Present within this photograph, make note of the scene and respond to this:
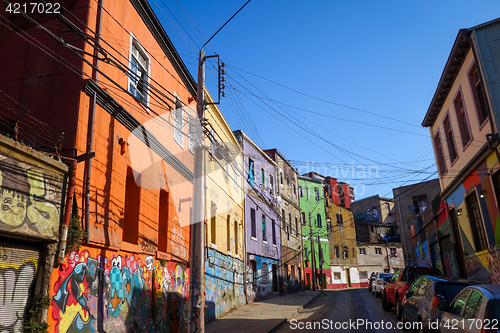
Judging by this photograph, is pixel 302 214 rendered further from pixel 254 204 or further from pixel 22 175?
pixel 22 175

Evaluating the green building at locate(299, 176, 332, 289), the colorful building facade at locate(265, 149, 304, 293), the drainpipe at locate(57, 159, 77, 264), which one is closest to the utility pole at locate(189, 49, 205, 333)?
the drainpipe at locate(57, 159, 77, 264)

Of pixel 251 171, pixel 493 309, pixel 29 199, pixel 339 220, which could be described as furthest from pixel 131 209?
pixel 339 220

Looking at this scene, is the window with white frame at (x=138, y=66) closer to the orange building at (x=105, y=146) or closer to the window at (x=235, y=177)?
the orange building at (x=105, y=146)

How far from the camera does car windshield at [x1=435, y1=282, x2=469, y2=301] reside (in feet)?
25.5

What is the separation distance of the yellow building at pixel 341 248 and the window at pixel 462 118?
1183 inches

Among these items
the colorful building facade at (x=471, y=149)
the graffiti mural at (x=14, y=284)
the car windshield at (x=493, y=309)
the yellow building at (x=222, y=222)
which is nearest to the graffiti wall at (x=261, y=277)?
the yellow building at (x=222, y=222)

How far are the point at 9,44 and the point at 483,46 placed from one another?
14.4 m

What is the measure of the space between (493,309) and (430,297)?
305 cm

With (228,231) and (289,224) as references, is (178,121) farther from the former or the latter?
(289,224)

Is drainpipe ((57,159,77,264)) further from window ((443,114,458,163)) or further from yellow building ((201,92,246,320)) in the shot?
window ((443,114,458,163))

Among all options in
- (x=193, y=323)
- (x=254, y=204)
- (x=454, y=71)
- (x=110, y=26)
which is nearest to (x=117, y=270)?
(x=193, y=323)

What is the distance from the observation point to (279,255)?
93.2 ft

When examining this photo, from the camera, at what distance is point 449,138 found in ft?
59.1

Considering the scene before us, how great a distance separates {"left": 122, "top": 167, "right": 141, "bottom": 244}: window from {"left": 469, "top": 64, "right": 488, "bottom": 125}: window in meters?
11.9
